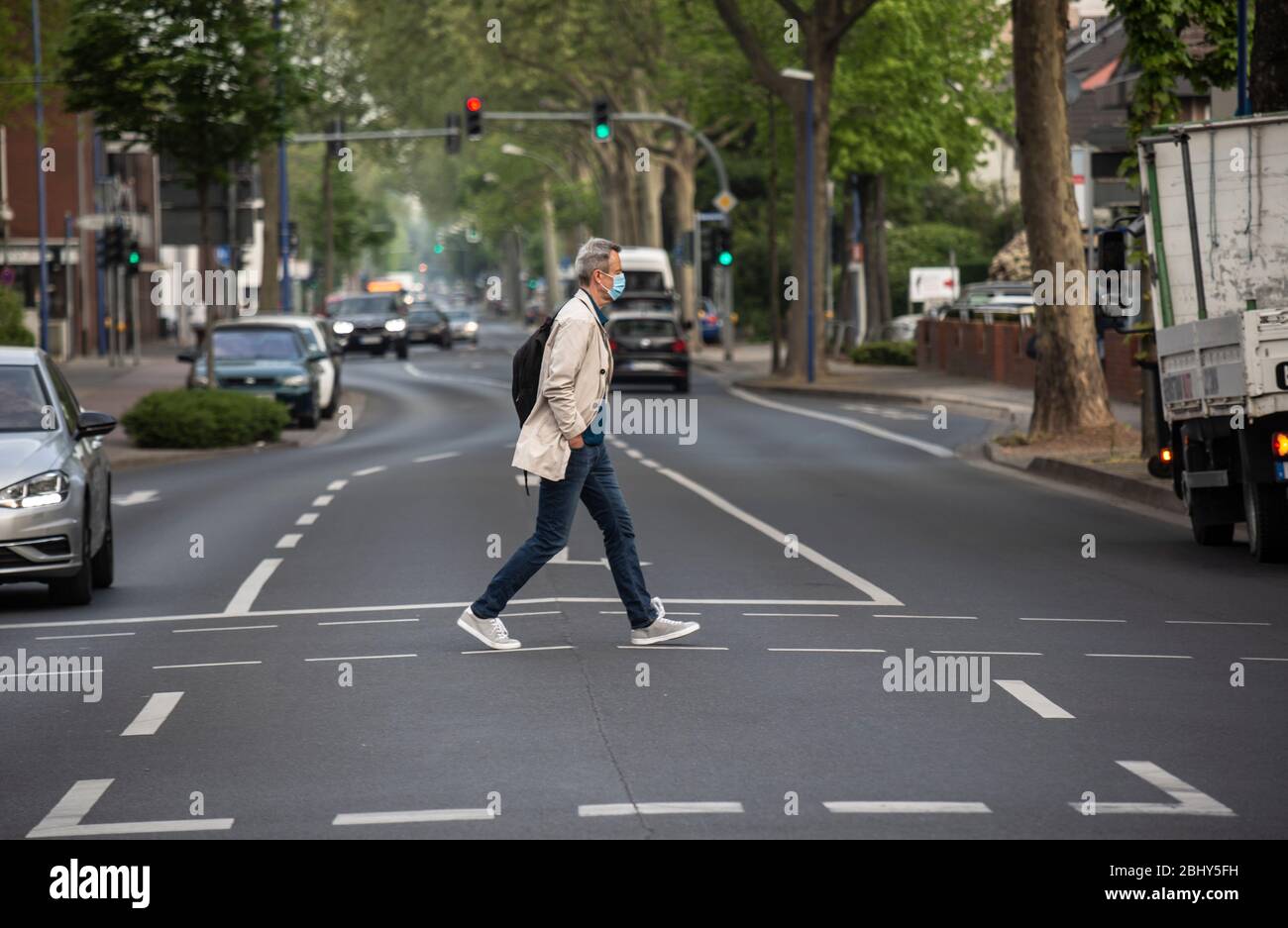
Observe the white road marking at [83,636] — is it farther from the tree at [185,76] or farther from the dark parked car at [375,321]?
the dark parked car at [375,321]

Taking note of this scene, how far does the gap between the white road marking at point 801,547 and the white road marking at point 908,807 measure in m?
5.71

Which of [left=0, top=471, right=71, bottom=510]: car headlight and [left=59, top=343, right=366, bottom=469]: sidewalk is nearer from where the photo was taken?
[left=0, top=471, right=71, bottom=510]: car headlight

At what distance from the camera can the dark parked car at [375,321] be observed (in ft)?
222

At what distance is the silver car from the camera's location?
1303 centimetres

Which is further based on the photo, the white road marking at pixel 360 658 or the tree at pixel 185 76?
the tree at pixel 185 76

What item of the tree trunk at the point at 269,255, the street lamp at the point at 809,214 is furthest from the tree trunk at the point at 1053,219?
the tree trunk at the point at 269,255

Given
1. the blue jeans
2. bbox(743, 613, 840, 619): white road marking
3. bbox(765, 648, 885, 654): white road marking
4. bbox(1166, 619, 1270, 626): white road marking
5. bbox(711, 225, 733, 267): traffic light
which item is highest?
bbox(711, 225, 733, 267): traffic light

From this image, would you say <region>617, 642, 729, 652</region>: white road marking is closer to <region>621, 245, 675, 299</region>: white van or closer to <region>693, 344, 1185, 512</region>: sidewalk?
<region>693, 344, 1185, 512</region>: sidewalk

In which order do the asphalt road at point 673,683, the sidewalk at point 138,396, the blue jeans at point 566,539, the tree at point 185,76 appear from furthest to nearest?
the tree at point 185,76
the sidewalk at point 138,396
the blue jeans at point 566,539
the asphalt road at point 673,683

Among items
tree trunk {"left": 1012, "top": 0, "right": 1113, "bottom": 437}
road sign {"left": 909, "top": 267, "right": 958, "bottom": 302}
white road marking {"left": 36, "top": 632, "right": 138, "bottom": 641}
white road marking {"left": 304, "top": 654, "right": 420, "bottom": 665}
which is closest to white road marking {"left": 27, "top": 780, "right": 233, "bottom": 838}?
white road marking {"left": 304, "top": 654, "right": 420, "bottom": 665}

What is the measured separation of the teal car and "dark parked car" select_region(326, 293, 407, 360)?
3227 cm

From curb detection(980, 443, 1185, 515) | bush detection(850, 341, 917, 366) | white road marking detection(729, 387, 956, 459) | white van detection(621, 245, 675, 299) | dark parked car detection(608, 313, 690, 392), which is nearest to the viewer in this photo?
curb detection(980, 443, 1185, 515)

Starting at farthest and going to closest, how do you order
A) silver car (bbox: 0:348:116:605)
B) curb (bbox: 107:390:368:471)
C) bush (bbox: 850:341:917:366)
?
bush (bbox: 850:341:917:366), curb (bbox: 107:390:368:471), silver car (bbox: 0:348:116:605)

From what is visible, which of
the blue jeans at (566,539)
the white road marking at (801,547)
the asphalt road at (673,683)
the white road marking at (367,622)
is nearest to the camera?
the asphalt road at (673,683)
